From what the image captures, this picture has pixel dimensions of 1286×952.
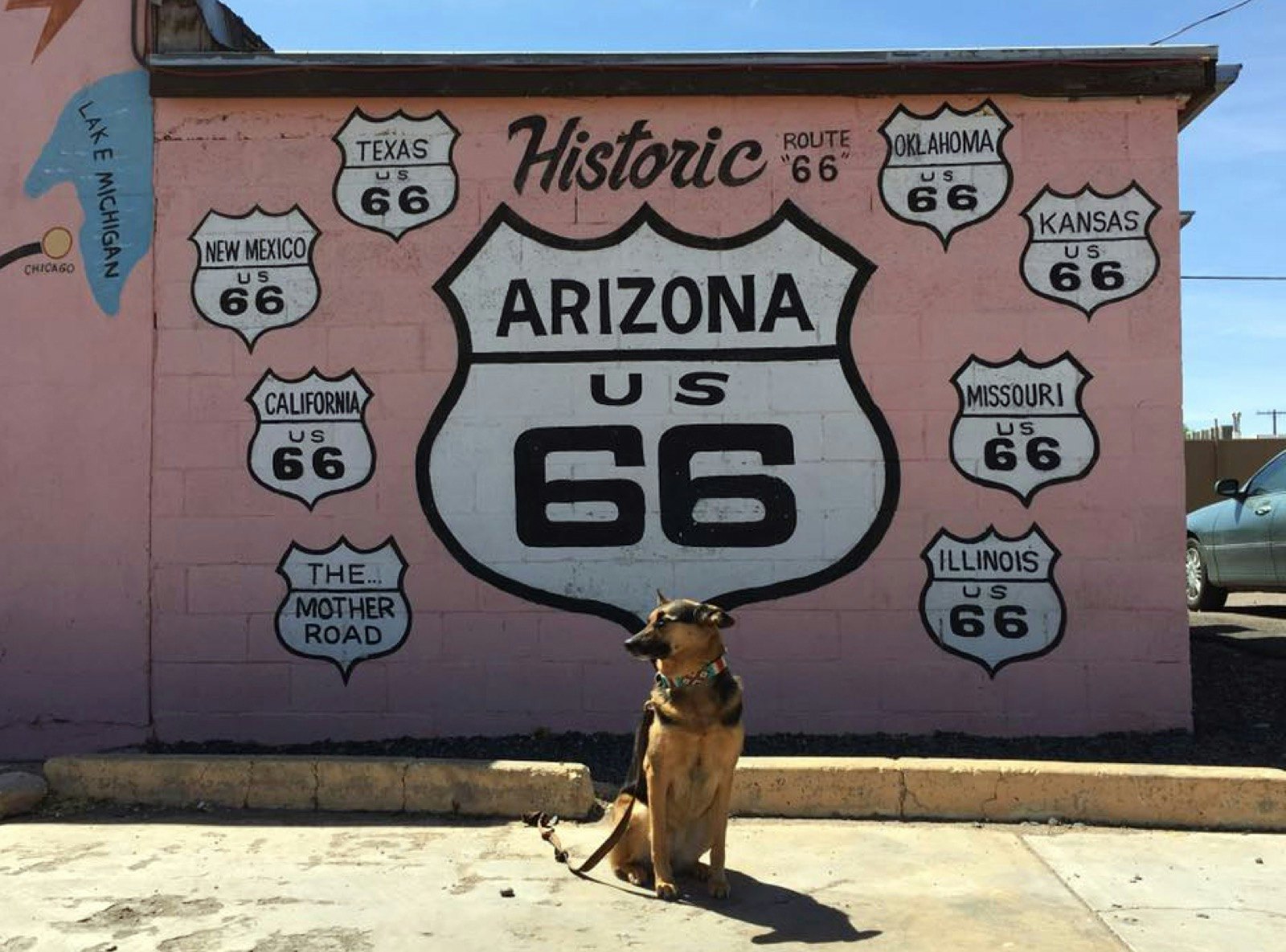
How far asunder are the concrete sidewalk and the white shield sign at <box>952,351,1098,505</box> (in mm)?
Answer: 2046

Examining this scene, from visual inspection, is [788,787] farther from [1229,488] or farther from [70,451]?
[1229,488]

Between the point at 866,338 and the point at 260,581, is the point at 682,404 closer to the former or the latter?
the point at 866,338

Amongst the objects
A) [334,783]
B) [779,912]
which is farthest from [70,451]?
[779,912]

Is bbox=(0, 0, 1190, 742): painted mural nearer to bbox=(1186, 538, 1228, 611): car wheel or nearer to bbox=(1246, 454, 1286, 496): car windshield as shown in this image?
bbox=(1246, 454, 1286, 496): car windshield

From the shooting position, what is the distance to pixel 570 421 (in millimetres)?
7098

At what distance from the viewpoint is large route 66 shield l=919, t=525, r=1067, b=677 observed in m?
6.86

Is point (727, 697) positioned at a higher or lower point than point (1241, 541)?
lower

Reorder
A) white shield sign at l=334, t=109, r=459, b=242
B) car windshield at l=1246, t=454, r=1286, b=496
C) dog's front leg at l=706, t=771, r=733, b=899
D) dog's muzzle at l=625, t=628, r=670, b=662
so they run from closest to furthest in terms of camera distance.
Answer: dog's muzzle at l=625, t=628, r=670, b=662 < dog's front leg at l=706, t=771, r=733, b=899 < white shield sign at l=334, t=109, r=459, b=242 < car windshield at l=1246, t=454, r=1286, b=496

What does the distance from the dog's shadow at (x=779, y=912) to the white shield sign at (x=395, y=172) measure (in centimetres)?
418

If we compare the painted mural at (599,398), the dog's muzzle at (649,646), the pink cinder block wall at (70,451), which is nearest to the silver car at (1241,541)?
the painted mural at (599,398)

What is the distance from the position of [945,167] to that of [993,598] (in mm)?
2383

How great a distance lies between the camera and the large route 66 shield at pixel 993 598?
6855 mm

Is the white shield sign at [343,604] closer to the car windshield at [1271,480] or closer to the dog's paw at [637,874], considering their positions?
the dog's paw at [637,874]

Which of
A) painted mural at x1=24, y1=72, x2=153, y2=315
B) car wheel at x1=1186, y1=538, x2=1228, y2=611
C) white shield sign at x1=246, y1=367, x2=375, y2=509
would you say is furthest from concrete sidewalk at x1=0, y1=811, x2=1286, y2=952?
car wheel at x1=1186, y1=538, x2=1228, y2=611
